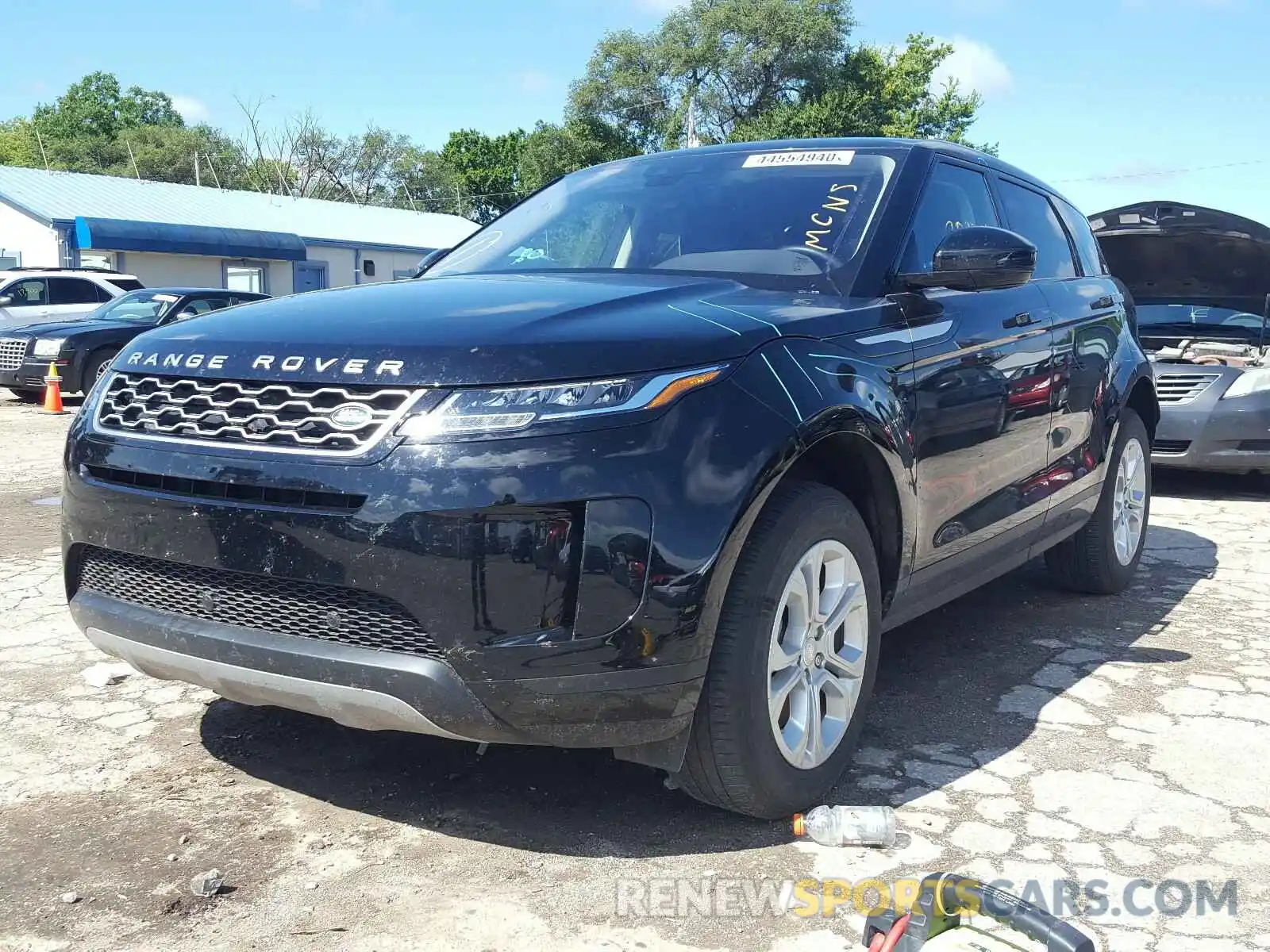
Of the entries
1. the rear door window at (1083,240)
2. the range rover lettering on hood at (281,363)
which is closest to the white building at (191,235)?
the rear door window at (1083,240)

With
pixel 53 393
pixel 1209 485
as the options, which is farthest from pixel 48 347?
pixel 1209 485

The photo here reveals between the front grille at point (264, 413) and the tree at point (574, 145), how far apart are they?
48047 mm

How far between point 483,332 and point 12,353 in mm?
12909

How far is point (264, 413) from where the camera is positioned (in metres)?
2.62

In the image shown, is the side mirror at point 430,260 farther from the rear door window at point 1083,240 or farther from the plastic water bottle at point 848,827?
the rear door window at point 1083,240

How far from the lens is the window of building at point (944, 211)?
12.0 feet

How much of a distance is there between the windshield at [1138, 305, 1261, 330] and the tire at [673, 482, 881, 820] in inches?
296

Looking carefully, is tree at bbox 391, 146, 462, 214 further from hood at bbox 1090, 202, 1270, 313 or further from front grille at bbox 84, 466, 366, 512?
front grille at bbox 84, 466, 366, 512

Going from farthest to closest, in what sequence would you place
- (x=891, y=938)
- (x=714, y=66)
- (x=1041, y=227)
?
(x=714, y=66) < (x=1041, y=227) < (x=891, y=938)

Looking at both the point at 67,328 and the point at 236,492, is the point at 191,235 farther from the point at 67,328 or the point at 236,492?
the point at 236,492

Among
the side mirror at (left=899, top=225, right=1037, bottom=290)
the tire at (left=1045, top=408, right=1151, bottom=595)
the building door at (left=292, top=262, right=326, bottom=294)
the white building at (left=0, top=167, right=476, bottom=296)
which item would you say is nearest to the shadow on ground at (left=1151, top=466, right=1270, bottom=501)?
the tire at (left=1045, top=408, right=1151, bottom=595)

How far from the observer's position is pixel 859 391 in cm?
306

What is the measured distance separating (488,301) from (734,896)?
1490 millimetres

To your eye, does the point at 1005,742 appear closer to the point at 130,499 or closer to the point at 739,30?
the point at 130,499
